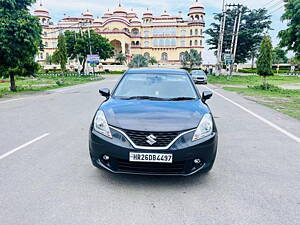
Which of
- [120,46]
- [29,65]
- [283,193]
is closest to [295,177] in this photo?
[283,193]

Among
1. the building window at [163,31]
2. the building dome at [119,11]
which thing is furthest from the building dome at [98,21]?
the building window at [163,31]

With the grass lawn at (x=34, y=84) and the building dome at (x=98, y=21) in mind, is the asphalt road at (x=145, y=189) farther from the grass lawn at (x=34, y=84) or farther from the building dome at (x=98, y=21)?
the building dome at (x=98, y=21)

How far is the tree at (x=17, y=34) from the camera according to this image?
15906mm

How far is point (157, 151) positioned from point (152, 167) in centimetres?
24

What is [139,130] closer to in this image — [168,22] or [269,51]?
[269,51]

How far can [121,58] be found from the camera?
3059 inches

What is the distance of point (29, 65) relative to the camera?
19219 millimetres

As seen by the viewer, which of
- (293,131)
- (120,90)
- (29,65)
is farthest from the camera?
(29,65)

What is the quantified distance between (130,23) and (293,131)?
9280 centimetres

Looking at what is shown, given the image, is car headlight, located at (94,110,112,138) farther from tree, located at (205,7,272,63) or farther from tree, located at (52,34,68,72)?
tree, located at (205,7,272,63)

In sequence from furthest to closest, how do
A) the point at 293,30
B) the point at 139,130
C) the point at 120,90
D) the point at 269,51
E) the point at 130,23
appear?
the point at 130,23 → the point at 269,51 → the point at 293,30 → the point at 120,90 → the point at 139,130

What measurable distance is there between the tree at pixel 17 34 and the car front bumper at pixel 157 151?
585 inches

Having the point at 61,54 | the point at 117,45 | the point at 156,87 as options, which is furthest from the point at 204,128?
the point at 117,45

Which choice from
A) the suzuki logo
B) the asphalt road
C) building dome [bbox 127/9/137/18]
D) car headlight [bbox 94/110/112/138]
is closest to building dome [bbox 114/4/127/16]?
building dome [bbox 127/9/137/18]
